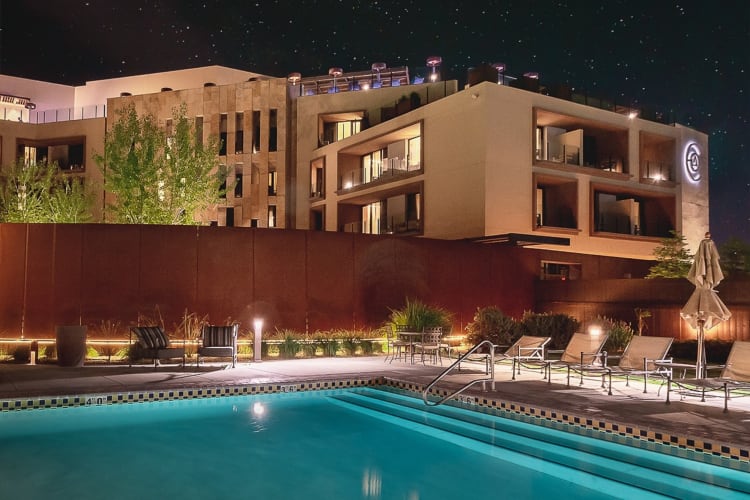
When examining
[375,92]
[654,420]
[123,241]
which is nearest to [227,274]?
[123,241]

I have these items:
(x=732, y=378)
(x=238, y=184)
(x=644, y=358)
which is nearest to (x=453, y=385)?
(x=644, y=358)

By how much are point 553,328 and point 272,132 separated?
22429mm

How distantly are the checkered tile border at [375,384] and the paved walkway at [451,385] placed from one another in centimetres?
6

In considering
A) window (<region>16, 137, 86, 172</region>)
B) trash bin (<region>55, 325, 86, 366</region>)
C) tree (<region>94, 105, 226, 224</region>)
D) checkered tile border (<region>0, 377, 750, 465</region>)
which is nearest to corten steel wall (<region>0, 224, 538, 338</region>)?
trash bin (<region>55, 325, 86, 366</region>)

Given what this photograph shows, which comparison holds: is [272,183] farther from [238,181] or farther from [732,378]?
[732,378]

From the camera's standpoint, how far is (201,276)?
1575 centimetres

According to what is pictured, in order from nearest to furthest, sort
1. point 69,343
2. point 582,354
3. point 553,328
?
point 582,354, point 69,343, point 553,328

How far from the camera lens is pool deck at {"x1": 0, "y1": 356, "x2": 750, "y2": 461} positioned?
721 centimetres

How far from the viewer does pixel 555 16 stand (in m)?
29.7

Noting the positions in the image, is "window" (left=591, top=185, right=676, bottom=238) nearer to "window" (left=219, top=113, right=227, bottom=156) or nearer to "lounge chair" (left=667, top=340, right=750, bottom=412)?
"window" (left=219, top=113, right=227, bottom=156)

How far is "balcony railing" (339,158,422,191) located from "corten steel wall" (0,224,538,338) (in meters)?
9.99

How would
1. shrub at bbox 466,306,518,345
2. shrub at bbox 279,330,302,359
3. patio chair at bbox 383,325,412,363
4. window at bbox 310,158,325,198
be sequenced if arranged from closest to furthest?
patio chair at bbox 383,325,412,363 → shrub at bbox 279,330,302,359 → shrub at bbox 466,306,518,345 → window at bbox 310,158,325,198

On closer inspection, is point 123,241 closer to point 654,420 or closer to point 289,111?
point 654,420

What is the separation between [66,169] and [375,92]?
18.2 m
